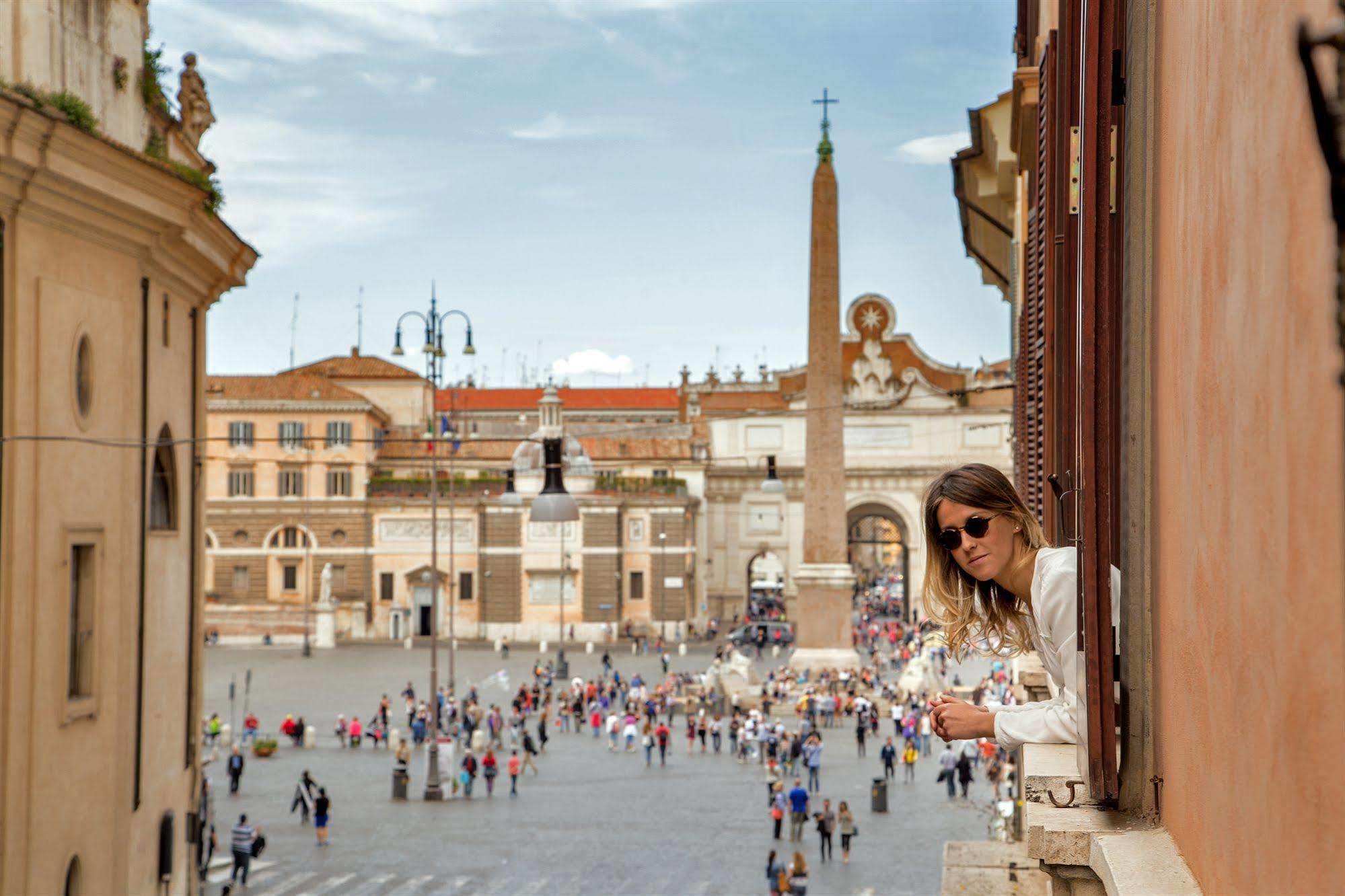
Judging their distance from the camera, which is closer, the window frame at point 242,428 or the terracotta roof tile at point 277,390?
the window frame at point 242,428

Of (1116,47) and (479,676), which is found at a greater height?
(1116,47)

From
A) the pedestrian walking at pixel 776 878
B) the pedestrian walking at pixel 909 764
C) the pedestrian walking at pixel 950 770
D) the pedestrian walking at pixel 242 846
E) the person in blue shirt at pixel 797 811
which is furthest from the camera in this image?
the pedestrian walking at pixel 909 764

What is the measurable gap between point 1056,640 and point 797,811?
19343mm

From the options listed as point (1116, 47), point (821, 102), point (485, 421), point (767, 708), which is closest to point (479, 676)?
point (767, 708)

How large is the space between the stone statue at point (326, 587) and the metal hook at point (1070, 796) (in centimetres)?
5733

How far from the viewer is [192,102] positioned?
15.4 meters

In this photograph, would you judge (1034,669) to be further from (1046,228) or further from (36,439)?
(36,439)

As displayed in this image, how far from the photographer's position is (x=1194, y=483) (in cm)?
221

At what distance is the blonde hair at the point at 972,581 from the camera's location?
3.37m

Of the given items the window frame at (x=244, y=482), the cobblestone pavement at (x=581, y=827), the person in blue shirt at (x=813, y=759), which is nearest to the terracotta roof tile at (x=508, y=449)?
the window frame at (x=244, y=482)

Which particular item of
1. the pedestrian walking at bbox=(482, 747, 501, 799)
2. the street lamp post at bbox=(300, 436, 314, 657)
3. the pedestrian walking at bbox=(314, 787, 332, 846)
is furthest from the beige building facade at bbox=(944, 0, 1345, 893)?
the street lamp post at bbox=(300, 436, 314, 657)

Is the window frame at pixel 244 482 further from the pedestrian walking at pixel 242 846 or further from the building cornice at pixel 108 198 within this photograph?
the building cornice at pixel 108 198

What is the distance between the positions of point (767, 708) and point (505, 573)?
25.0 m

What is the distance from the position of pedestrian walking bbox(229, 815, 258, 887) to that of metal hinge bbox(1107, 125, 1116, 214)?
17.6 meters
